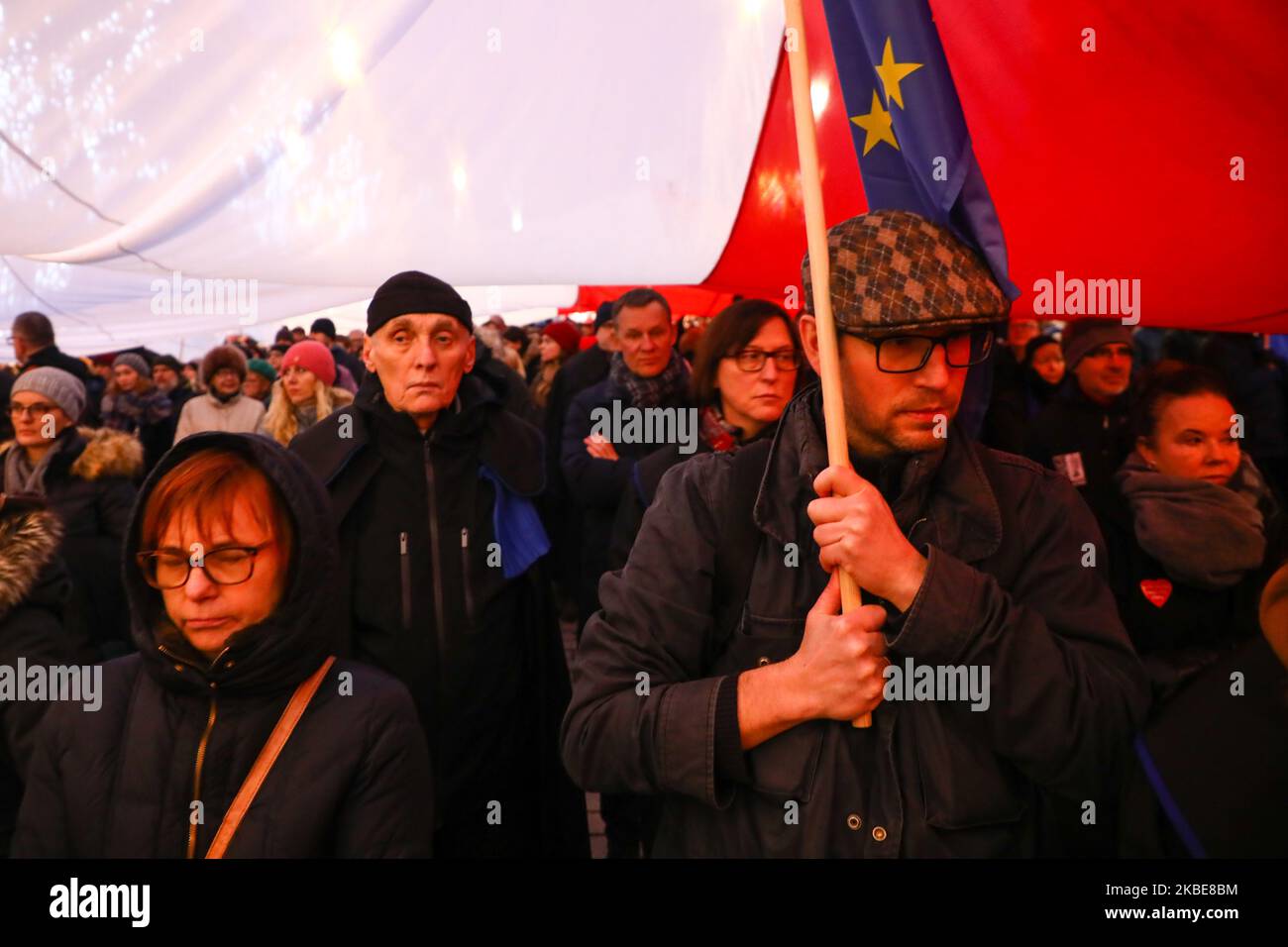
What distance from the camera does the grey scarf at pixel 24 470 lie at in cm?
491

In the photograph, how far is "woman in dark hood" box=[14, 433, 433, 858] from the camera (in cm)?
202

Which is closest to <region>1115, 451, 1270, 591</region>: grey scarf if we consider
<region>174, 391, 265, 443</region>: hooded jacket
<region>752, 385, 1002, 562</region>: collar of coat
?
<region>752, 385, 1002, 562</region>: collar of coat

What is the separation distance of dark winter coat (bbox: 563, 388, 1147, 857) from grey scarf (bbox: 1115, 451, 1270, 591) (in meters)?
1.71

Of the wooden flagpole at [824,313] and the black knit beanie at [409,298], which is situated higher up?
the black knit beanie at [409,298]

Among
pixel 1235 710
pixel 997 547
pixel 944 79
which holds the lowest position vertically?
pixel 1235 710

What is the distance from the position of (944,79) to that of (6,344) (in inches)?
231

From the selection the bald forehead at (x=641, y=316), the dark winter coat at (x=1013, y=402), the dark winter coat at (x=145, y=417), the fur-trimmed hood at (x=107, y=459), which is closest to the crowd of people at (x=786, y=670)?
the fur-trimmed hood at (x=107, y=459)

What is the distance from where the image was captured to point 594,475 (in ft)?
16.7

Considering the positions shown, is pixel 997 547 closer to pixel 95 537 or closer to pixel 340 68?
pixel 340 68

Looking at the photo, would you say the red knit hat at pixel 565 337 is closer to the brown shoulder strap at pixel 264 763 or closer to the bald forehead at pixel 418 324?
the bald forehead at pixel 418 324

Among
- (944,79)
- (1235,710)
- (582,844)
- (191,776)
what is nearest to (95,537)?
(582,844)

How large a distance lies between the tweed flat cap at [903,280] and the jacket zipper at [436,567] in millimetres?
1763

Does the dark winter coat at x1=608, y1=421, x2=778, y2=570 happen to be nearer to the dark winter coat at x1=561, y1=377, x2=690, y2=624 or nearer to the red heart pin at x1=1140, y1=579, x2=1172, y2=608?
the dark winter coat at x1=561, y1=377, x2=690, y2=624

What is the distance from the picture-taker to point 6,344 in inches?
255
